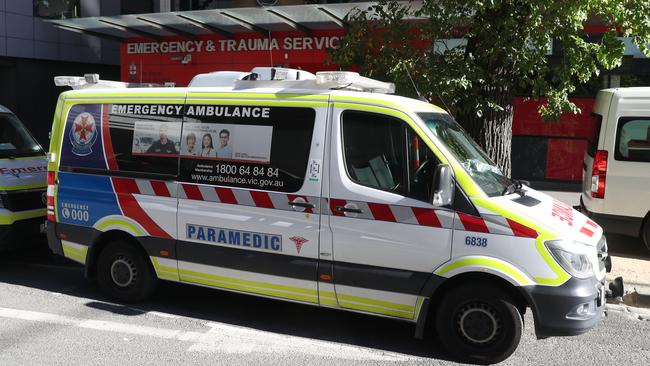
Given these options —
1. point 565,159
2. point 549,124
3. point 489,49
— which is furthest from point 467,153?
point 565,159

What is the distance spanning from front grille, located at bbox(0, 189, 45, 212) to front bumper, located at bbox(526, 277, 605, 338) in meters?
5.47

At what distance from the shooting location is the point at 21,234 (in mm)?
6566

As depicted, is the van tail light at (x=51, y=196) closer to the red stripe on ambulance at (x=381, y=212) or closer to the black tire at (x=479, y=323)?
the red stripe on ambulance at (x=381, y=212)

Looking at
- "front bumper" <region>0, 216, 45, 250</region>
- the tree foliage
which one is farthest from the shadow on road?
the tree foliage

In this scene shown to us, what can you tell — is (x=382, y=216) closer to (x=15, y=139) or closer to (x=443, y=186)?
(x=443, y=186)

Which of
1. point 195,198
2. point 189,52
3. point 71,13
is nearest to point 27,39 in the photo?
point 71,13

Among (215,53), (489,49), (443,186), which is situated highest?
(215,53)

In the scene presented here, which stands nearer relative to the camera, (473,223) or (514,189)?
(473,223)

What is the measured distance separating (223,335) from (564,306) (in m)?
2.69

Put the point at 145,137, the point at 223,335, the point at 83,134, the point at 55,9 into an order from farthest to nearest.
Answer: the point at 55,9
the point at 83,134
the point at 145,137
the point at 223,335

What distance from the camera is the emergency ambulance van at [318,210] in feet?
14.0

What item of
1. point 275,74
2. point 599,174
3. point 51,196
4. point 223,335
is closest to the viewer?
point 223,335

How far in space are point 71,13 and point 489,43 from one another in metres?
15.7

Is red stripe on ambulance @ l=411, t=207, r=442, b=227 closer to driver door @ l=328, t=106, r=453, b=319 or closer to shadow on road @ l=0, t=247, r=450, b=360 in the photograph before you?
driver door @ l=328, t=106, r=453, b=319
